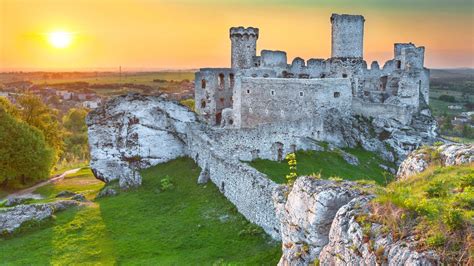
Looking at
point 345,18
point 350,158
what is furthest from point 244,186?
point 345,18

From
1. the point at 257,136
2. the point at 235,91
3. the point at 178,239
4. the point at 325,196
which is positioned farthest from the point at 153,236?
the point at 235,91

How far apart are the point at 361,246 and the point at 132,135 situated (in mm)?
26127

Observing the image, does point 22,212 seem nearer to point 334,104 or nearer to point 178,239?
point 178,239

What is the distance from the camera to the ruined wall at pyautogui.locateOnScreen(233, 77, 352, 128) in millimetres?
40656

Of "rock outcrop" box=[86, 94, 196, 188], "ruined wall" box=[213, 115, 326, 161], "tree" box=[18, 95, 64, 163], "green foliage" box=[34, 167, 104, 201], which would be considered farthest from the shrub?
"tree" box=[18, 95, 64, 163]

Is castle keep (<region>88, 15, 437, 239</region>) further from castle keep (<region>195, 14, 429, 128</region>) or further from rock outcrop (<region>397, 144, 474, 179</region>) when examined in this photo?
rock outcrop (<region>397, 144, 474, 179</region>)

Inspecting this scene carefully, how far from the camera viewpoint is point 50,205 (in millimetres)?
23734

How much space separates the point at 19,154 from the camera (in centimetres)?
3925

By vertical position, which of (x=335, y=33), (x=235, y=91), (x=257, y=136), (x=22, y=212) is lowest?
(x=22, y=212)

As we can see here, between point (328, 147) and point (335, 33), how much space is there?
14.6m

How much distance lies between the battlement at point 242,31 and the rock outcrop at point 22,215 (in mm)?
31501

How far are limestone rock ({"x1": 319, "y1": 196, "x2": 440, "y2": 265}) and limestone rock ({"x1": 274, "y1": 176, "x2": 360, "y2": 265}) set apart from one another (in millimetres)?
482

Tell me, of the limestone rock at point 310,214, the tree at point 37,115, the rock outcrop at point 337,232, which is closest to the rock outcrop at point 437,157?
the rock outcrop at point 337,232

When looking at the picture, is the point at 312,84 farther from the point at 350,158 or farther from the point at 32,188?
the point at 32,188
